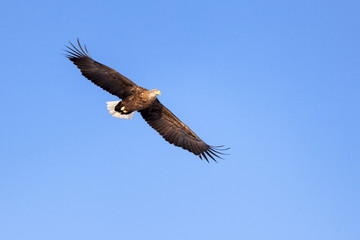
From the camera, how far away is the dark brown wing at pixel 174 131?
598 inches

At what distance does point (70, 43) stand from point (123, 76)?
203cm

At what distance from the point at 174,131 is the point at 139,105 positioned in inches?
72.0

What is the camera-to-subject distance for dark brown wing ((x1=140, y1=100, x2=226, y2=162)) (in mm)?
15189

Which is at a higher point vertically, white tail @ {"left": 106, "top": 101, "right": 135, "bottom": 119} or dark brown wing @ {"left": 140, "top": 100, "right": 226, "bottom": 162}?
dark brown wing @ {"left": 140, "top": 100, "right": 226, "bottom": 162}

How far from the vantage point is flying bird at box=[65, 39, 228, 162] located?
551 inches

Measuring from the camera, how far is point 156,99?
1452cm

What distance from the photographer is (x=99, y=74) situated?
46.0 feet

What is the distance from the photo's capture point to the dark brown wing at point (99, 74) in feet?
45.7

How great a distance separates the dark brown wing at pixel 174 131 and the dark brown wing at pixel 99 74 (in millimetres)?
1476

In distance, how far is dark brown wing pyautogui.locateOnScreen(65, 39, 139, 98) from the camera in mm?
13930

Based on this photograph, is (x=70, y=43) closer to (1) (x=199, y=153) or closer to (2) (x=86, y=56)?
(2) (x=86, y=56)

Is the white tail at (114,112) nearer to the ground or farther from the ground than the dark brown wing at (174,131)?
nearer to the ground

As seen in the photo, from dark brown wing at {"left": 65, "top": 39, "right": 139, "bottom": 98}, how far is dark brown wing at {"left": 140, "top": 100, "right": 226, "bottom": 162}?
148cm

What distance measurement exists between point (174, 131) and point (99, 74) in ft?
10.9
